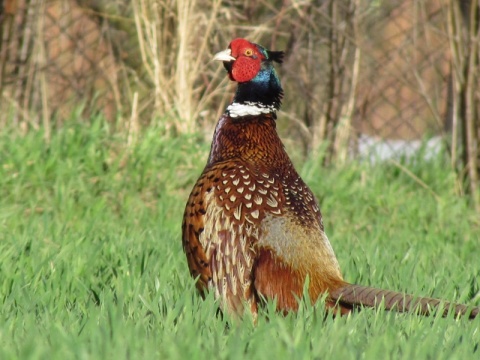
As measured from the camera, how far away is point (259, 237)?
3.13 m

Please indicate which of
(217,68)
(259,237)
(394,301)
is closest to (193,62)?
(217,68)

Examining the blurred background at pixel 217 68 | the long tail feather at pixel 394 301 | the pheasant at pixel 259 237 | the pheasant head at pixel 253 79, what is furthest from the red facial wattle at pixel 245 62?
the blurred background at pixel 217 68

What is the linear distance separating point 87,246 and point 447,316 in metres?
1.76

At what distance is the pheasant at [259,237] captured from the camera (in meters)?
3.04

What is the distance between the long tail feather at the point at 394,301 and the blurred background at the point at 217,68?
9.34 feet

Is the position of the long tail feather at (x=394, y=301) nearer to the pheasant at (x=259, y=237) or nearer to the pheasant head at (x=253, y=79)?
the pheasant at (x=259, y=237)

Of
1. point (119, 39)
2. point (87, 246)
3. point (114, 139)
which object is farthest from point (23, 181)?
point (119, 39)

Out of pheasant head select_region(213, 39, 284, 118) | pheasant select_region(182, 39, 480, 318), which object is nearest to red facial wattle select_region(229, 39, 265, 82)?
pheasant head select_region(213, 39, 284, 118)

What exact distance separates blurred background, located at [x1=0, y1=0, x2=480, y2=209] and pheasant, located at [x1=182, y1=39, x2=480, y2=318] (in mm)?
2323

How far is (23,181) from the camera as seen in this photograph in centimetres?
512

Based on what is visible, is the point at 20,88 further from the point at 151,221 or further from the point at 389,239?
the point at 389,239

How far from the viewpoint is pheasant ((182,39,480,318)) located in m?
3.04

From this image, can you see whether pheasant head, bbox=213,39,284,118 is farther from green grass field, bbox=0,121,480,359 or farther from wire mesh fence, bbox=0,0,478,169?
wire mesh fence, bbox=0,0,478,169

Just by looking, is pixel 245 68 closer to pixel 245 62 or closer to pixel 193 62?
pixel 245 62
